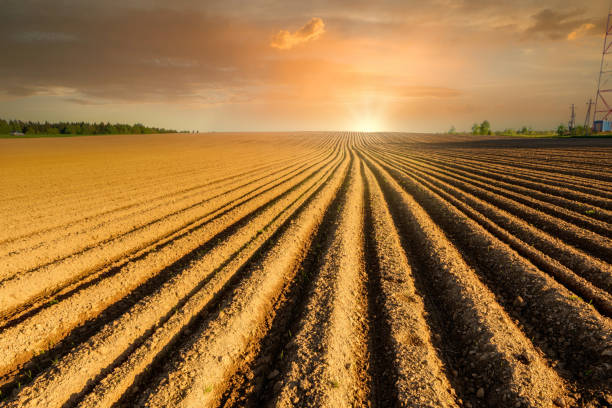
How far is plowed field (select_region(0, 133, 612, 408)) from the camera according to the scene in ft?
11.5

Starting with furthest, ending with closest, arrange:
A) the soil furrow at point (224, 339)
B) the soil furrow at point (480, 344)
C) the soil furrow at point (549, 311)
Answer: the soil furrow at point (549, 311) < the soil furrow at point (224, 339) < the soil furrow at point (480, 344)

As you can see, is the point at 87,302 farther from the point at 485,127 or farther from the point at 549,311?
the point at 485,127

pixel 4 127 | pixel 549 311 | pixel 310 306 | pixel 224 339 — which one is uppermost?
pixel 4 127

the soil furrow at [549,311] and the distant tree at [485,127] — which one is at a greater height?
the distant tree at [485,127]

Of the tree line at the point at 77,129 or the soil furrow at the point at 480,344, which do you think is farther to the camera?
the tree line at the point at 77,129

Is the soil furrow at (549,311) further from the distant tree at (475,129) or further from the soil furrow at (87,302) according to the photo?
the distant tree at (475,129)

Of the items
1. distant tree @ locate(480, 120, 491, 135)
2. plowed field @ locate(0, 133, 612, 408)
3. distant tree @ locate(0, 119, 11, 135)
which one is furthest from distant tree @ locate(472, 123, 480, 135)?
distant tree @ locate(0, 119, 11, 135)

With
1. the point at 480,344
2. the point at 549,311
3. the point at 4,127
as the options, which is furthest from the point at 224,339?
the point at 4,127

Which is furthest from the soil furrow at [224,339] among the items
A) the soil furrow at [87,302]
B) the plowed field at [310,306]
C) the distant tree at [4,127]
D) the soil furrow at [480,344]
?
the distant tree at [4,127]

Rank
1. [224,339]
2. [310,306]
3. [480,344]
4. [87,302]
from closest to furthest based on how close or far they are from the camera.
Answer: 1. [480,344]
2. [224,339]
3. [310,306]
4. [87,302]

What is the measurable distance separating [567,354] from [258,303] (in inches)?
193

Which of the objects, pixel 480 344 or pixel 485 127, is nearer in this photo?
pixel 480 344

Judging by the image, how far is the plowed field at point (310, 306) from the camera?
3.52 meters

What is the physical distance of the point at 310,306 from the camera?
5.02 metres
